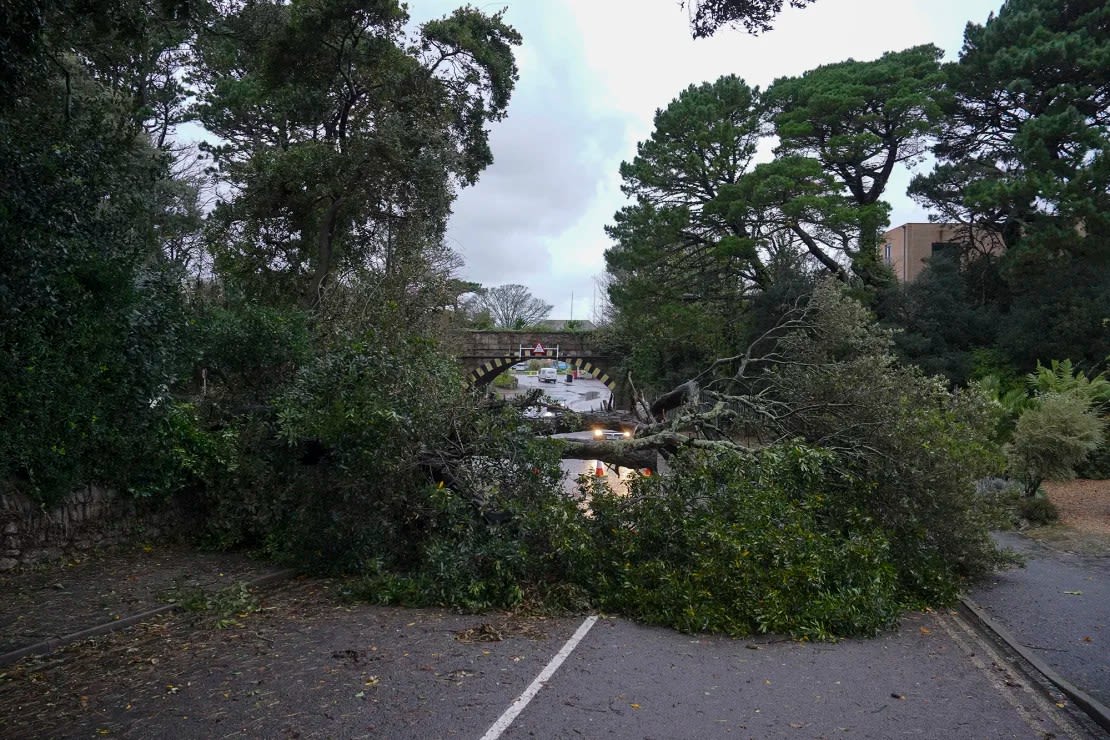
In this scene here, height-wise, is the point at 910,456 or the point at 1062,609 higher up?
the point at 910,456

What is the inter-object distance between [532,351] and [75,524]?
26.6 m

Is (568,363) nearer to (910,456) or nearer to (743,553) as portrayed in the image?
(910,456)

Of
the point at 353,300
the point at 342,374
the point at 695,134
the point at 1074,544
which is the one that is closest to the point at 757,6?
the point at 342,374

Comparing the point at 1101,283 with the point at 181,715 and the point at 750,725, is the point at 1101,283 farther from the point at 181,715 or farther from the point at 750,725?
the point at 181,715

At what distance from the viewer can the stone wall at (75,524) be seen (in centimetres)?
883

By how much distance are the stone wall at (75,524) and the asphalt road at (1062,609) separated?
10168mm

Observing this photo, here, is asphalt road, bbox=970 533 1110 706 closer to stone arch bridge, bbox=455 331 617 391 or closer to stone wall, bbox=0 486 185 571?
stone wall, bbox=0 486 185 571

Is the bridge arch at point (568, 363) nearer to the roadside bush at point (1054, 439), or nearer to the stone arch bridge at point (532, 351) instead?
the stone arch bridge at point (532, 351)

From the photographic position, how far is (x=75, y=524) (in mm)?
9625

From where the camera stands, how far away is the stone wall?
8.83 m

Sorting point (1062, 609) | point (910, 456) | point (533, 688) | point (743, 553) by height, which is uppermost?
point (910, 456)

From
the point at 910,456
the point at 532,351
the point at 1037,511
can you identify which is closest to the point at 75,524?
the point at 910,456

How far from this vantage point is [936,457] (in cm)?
949

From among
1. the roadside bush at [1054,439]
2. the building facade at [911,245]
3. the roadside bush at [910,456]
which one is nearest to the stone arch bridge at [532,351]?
the building facade at [911,245]
